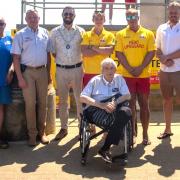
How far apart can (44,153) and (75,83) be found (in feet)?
3.97

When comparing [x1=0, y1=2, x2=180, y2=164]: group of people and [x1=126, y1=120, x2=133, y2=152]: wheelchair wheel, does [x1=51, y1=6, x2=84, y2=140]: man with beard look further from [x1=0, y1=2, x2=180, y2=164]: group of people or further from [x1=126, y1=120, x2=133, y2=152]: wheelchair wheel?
[x1=126, y1=120, x2=133, y2=152]: wheelchair wheel

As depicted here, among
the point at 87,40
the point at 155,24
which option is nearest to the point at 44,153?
the point at 87,40

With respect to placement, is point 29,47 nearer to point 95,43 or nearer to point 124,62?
point 95,43

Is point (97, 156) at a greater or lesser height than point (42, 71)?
lesser

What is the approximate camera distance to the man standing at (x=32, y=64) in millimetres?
6734

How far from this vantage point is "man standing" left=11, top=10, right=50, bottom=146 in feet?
22.1

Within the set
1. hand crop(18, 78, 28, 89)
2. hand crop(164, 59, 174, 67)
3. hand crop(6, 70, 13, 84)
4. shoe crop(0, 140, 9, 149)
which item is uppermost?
hand crop(164, 59, 174, 67)

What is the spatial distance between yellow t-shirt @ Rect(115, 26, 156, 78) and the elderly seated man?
0.44 metres

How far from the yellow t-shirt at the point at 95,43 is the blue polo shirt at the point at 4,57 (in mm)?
1083

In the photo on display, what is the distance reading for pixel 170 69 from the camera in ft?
22.8

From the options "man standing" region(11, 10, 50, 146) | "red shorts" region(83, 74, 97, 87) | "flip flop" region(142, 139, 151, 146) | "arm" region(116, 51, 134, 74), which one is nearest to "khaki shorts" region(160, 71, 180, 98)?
"arm" region(116, 51, 134, 74)

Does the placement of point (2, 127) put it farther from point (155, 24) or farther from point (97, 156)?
point (155, 24)

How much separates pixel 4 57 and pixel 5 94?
53 cm

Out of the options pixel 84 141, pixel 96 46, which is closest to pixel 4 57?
pixel 96 46
